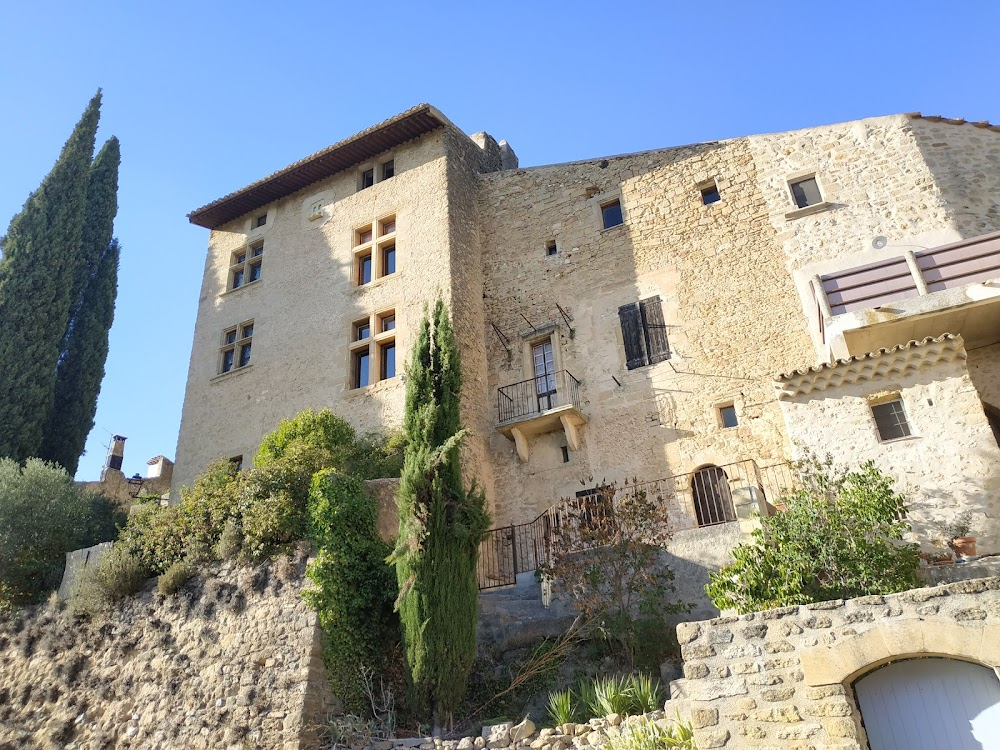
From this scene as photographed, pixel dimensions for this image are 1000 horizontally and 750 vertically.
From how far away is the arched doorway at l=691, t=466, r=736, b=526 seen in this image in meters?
12.4

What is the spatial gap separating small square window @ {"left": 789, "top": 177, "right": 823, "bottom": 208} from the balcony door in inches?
216

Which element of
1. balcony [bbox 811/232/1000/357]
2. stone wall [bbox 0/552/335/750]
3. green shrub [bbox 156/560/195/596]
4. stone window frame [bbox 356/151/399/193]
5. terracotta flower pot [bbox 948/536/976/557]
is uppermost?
stone window frame [bbox 356/151/399/193]

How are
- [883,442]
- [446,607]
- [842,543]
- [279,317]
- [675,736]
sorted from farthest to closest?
[279,317] → [883,442] → [446,607] → [842,543] → [675,736]

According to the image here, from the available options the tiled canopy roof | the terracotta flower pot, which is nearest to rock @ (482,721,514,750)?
the terracotta flower pot

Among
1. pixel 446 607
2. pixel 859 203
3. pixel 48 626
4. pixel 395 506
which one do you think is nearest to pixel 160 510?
pixel 48 626

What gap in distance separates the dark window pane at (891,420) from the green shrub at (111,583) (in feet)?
34.6

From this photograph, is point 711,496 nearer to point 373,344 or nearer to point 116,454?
point 373,344

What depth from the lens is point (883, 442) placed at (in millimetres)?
9875

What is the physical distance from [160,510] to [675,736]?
884 centimetres

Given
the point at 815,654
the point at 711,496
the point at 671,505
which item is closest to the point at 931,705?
the point at 815,654

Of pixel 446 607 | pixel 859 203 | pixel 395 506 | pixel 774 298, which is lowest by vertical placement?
pixel 446 607

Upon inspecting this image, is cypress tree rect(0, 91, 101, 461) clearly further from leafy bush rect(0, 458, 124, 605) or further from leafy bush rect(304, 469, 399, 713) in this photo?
leafy bush rect(304, 469, 399, 713)

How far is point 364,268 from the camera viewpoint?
17.5 metres

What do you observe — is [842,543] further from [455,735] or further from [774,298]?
[774,298]
